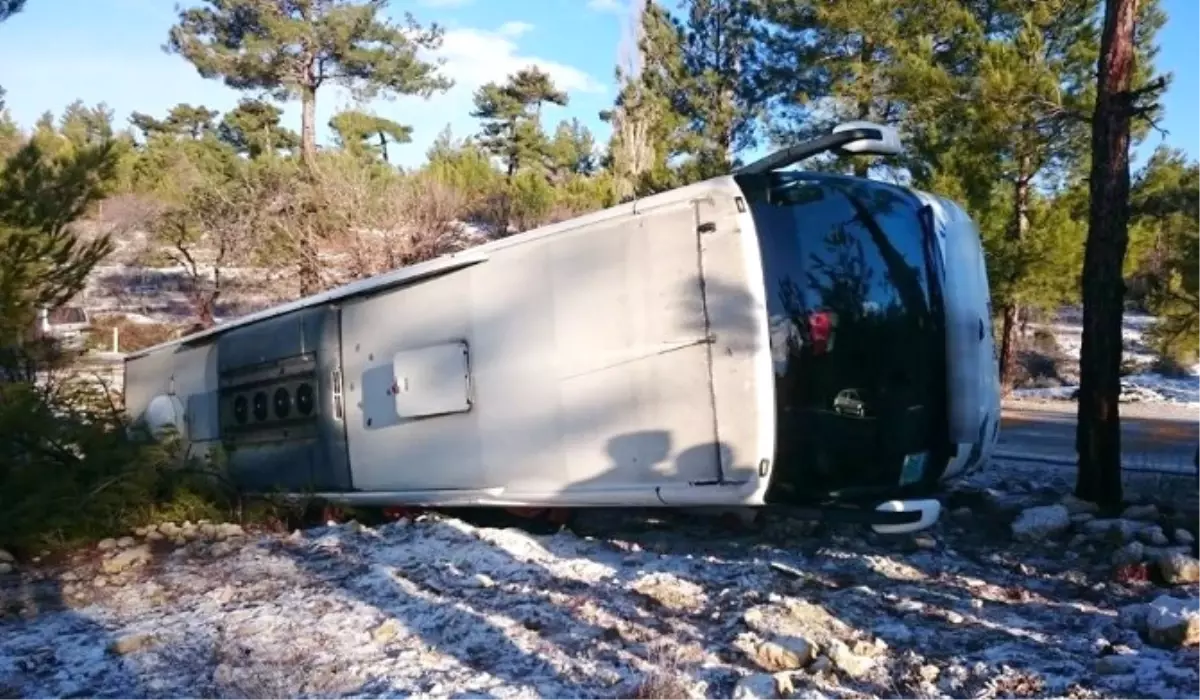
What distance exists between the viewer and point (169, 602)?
218 inches

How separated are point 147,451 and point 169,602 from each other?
3032 millimetres

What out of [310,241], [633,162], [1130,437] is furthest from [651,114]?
[1130,437]

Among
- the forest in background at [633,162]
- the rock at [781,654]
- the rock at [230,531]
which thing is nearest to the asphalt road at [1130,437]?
the forest in background at [633,162]

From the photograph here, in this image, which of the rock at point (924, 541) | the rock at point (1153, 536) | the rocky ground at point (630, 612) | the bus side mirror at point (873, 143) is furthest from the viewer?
the rock at point (924, 541)

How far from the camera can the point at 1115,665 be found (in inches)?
156

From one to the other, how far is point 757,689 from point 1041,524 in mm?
3492

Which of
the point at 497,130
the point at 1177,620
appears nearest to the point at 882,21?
the point at 1177,620

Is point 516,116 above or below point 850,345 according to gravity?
above

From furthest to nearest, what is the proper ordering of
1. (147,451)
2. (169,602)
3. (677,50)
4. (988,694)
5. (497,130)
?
(497,130) → (677,50) → (147,451) → (169,602) → (988,694)

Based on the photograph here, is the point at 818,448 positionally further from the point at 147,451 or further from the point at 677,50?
the point at 677,50

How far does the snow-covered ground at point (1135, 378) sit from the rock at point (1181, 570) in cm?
1499

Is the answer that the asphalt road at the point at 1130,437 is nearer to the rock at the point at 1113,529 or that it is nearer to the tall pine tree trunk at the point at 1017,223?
the tall pine tree trunk at the point at 1017,223

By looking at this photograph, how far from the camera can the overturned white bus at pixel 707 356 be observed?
18.8 feet

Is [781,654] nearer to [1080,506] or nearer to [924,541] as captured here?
[924,541]
